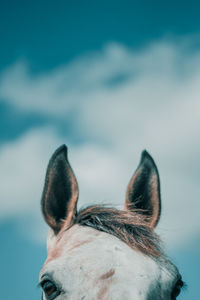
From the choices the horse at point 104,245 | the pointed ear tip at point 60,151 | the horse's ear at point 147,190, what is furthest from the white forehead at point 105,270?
the pointed ear tip at point 60,151

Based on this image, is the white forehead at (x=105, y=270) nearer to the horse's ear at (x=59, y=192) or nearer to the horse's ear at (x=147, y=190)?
the horse's ear at (x=59, y=192)

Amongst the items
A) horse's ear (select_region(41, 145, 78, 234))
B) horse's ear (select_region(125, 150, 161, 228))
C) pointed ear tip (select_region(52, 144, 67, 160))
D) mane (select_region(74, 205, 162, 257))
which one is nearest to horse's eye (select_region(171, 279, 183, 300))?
mane (select_region(74, 205, 162, 257))

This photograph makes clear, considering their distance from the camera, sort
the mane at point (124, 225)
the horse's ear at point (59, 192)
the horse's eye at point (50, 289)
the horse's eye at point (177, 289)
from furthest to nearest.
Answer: the horse's ear at point (59, 192)
the mane at point (124, 225)
the horse's eye at point (177, 289)
the horse's eye at point (50, 289)

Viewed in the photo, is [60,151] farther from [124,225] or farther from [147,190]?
[147,190]

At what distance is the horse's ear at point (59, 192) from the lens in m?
4.09

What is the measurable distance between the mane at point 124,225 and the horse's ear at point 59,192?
19cm

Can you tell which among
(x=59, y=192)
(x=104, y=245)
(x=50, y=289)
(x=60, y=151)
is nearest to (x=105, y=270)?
(x=104, y=245)

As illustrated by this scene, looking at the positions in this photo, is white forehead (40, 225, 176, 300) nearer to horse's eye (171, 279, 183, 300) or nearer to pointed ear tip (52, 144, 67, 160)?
horse's eye (171, 279, 183, 300)

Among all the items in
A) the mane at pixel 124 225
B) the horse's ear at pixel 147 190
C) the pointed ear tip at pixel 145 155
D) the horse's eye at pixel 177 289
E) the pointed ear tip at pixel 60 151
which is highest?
the pointed ear tip at pixel 60 151

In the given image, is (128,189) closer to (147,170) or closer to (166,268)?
(147,170)

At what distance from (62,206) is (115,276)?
4.96ft

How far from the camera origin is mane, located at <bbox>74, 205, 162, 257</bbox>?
11.8 feet

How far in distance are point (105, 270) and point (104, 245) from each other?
404 millimetres

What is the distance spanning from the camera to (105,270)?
2969 millimetres
